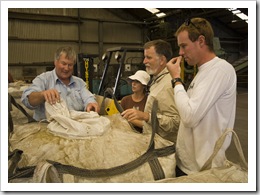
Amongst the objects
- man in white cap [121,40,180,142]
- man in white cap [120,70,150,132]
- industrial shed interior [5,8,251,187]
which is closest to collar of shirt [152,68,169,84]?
man in white cap [121,40,180,142]

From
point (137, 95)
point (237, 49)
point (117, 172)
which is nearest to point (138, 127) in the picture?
point (117, 172)

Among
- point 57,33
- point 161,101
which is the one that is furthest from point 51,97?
point 57,33

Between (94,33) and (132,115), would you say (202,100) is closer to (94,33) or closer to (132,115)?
(132,115)

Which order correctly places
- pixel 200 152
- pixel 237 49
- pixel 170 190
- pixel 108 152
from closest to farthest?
pixel 170 190 < pixel 108 152 < pixel 200 152 < pixel 237 49

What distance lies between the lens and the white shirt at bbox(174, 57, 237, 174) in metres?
1.06

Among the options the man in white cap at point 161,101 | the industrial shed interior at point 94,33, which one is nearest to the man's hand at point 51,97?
the man in white cap at point 161,101

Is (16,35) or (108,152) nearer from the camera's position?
(108,152)

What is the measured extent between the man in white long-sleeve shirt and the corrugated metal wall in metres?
8.47

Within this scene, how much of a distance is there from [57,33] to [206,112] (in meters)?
10.3

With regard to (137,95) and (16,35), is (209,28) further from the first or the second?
(16,35)

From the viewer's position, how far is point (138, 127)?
152cm

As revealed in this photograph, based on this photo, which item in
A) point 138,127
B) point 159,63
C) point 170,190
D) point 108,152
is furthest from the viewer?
point 159,63

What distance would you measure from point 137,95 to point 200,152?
57.2 inches

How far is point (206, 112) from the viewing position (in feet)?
3.54
